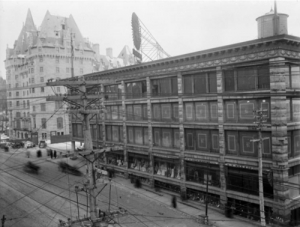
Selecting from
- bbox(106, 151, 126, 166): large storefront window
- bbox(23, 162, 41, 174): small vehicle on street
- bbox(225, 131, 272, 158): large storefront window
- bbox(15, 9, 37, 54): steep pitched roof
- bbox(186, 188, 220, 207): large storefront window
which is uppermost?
bbox(15, 9, 37, 54): steep pitched roof

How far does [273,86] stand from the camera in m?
22.2

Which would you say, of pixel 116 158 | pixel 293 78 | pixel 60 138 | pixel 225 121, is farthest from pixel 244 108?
pixel 60 138

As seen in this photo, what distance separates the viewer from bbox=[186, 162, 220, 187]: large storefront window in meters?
26.6

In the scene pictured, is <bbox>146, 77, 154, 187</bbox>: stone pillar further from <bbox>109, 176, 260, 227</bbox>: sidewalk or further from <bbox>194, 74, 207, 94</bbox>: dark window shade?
<bbox>194, 74, 207, 94</bbox>: dark window shade

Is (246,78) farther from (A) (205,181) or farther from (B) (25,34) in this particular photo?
(B) (25,34)

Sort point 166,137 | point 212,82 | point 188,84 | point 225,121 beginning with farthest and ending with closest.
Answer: point 166,137 → point 188,84 → point 212,82 → point 225,121

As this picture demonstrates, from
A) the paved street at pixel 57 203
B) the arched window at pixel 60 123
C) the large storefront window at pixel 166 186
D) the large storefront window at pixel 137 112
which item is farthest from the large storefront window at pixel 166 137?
the arched window at pixel 60 123

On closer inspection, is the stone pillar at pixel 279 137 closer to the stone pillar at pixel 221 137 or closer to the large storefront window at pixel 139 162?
the stone pillar at pixel 221 137

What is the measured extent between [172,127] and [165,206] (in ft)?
24.5

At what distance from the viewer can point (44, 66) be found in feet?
230

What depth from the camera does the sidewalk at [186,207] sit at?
923 inches

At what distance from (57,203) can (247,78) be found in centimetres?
1974

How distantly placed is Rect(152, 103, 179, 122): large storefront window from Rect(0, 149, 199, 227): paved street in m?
7.96

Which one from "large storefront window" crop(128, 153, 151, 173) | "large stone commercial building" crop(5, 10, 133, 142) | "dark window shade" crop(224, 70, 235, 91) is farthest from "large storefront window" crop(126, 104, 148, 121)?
"large stone commercial building" crop(5, 10, 133, 142)
